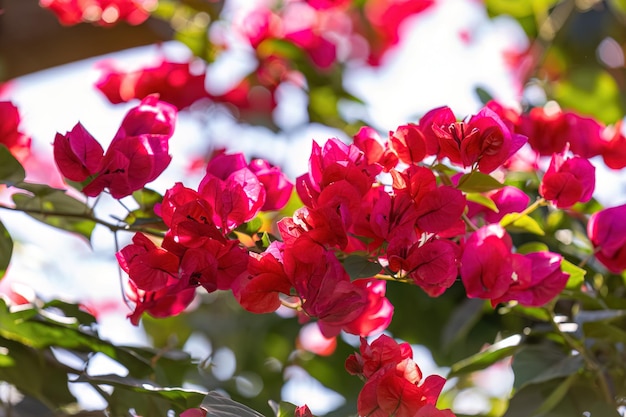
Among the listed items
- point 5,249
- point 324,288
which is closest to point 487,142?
point 324,288

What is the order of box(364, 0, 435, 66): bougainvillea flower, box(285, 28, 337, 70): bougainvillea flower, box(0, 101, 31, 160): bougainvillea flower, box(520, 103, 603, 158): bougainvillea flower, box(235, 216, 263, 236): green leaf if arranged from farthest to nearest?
1. box(364, 0, 435, 66): bougainvillea flower
2. box(285, 28, 337, 70): bougainvillea flower
3. box(520, 103, 603, 158): bougainvillea flower
4. box(0, 101, 31, 160): bougainvillea flower
5. box(235, 216, 263, 236): green leaf

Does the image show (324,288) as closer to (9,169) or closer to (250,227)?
(250,227)

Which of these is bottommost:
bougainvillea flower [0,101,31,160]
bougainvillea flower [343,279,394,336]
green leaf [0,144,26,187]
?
bougainvillea flower [343,279,394,336]

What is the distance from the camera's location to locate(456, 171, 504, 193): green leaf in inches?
20.1

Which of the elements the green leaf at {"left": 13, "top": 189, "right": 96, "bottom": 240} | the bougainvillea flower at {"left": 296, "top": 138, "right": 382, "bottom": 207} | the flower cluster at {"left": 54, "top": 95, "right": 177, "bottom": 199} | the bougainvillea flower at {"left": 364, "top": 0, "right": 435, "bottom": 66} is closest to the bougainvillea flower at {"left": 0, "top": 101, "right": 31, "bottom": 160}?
the green leaf at {"left": 13, "top": 189, "right": 96, "bottom": 240}

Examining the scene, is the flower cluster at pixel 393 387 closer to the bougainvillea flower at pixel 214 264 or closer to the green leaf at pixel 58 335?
the bougainvillea flower at pixel 214 264

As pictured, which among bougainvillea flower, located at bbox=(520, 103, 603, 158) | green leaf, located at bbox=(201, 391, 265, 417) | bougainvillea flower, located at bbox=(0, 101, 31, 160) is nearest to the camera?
green leaf, located at bbox=(201, 391, 265, 417)

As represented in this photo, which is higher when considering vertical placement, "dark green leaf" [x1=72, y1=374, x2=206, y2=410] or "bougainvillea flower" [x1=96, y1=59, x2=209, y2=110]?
"bougainvillea flower" [x1=96, y1=59, x2=209, y2=110]

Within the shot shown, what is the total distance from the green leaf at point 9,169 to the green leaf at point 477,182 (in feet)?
0.94

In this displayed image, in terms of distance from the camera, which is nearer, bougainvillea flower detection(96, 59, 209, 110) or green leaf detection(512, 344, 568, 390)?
green leaf detection(512, 344, 568, 390)

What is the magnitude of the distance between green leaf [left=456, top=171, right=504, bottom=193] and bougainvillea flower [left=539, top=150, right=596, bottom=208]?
56 mm

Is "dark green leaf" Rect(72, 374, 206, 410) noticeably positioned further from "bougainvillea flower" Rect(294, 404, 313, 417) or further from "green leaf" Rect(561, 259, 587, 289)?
"green leaf" Rect(561, 259, 587, 289)

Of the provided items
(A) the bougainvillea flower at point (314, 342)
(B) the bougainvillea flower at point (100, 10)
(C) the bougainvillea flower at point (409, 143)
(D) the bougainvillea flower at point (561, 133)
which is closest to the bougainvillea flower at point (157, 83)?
(B) the bougainvillea flower at point (100, 10)

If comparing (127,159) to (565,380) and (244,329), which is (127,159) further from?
(244,329)
